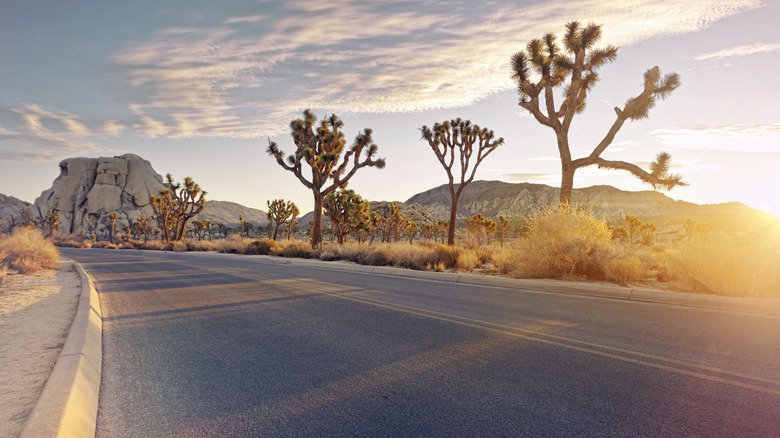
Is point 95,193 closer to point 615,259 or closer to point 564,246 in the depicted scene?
point 564,246

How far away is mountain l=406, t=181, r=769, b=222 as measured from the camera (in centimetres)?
14850

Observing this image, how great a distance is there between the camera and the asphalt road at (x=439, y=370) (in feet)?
10.7

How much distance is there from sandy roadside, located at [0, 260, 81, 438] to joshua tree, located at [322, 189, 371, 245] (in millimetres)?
28273

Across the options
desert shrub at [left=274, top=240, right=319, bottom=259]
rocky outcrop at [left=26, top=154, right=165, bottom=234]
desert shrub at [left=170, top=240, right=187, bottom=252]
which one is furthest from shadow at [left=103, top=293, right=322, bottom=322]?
rocky outcrop at [left=26, top=154, right=165, bottom=234]

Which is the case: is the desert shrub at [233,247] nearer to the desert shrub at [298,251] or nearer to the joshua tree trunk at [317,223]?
the desert shrub at [298,251]

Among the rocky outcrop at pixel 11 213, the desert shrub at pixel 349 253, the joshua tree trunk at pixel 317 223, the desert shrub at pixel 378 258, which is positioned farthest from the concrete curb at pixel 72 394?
the rocky outcrop at pixel 11 213

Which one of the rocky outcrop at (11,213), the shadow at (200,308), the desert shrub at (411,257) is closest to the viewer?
the shadow at (200,308)

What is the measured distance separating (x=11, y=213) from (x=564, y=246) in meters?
206

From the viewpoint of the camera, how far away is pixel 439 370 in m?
4.41

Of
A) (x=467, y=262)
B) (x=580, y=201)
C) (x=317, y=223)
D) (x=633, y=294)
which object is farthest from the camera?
(x=580, y=201)

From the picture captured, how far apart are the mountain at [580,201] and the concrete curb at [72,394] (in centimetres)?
14984

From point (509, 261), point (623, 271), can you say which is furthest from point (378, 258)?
point (623, 271)

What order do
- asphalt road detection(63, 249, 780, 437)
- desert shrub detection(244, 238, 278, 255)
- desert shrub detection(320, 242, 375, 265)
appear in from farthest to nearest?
1. desert shrub detection(244, 238, 278, 255)
2. desert shrub detection(320, 242, 375, 265)
3. asphalt road detection(63, 249, 780, 437)

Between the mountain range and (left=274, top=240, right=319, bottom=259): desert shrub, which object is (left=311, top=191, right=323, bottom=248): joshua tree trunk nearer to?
(left=274, top=240, right=319, bottom=259): desert shrub
